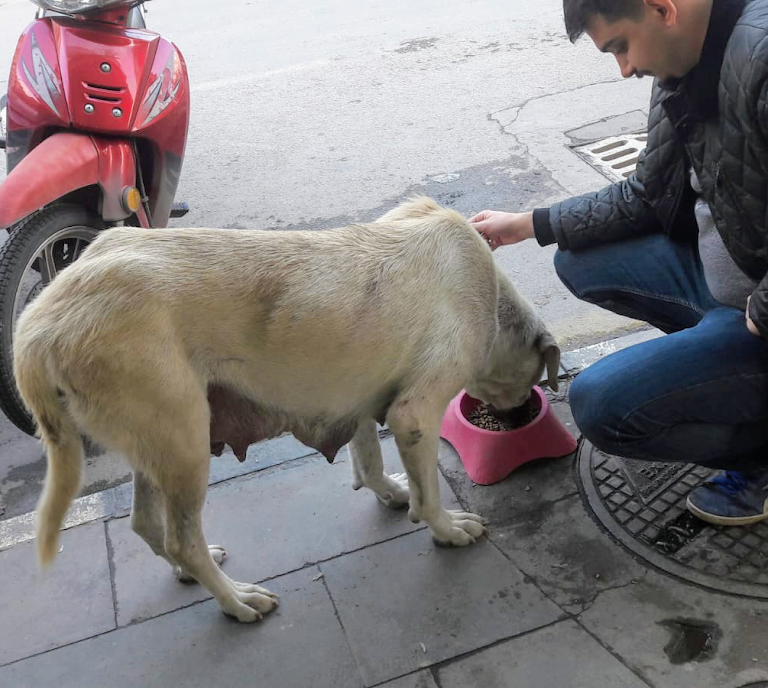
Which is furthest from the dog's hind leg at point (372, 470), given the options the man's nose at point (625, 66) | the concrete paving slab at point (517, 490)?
the man's nose at point (625, 66)

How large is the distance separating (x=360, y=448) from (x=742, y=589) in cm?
140

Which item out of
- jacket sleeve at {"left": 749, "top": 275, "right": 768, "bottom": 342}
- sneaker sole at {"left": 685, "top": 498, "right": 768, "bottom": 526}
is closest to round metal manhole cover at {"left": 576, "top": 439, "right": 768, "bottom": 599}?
sneaker sole at {"left": 685, "top": 498, "right": 768, "bottom": 526}

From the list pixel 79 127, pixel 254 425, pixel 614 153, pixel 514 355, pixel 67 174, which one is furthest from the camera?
pixel 614 153

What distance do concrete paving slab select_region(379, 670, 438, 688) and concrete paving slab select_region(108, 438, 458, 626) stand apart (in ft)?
1.93

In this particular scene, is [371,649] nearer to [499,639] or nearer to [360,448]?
[499,639]

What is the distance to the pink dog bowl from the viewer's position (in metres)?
3.15

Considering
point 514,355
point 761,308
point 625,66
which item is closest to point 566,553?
point 514,355

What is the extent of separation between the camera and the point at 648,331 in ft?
12.8

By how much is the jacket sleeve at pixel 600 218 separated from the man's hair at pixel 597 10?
0.94m

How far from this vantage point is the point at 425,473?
9.05ft

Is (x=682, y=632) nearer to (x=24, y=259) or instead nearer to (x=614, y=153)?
(x=24, y=259)

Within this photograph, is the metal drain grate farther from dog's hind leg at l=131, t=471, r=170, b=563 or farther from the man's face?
dog's hind leg at l=131, t=471, r=170, b=563

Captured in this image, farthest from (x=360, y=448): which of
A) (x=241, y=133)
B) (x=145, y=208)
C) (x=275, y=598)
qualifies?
(x=241, y=133)

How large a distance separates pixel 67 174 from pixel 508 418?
88.4 inches
